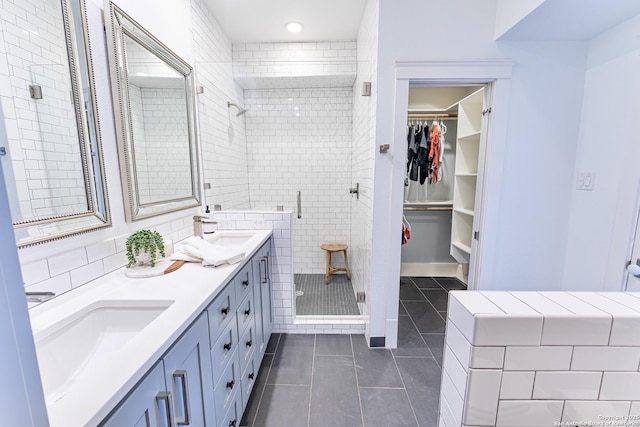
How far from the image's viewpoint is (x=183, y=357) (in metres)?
0.90

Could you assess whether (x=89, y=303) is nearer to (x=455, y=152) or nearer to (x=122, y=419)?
(x=122, y=419)

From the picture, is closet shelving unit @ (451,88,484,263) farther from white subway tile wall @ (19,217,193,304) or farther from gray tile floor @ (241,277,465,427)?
white subway tile wall @ (19,217,193,304)

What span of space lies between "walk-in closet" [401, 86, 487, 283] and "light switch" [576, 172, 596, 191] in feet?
3.45

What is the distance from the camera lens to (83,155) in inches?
44.6

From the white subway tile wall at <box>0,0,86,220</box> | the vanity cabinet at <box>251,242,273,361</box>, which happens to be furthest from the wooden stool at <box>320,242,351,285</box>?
the white subway tile wall at <box>0,0,86,220</box>

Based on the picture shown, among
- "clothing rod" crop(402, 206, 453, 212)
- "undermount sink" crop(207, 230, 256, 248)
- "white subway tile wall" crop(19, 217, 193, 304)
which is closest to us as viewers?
"white subway tile wall" crop(19, 217, 193, 304)

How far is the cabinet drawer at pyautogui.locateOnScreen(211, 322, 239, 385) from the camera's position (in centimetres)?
115

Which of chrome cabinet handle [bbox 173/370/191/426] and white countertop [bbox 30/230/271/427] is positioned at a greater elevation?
white countertop [bbox 30/230/271/427]

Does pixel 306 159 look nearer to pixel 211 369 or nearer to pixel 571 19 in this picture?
pixel 571 19

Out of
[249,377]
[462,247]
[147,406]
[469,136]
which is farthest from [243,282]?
[469,136]

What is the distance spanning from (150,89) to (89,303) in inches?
49.5

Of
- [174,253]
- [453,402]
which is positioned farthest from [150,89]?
[453,402]

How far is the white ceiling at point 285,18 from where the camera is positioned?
2271mm

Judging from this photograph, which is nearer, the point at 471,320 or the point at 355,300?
the point at 471,320
